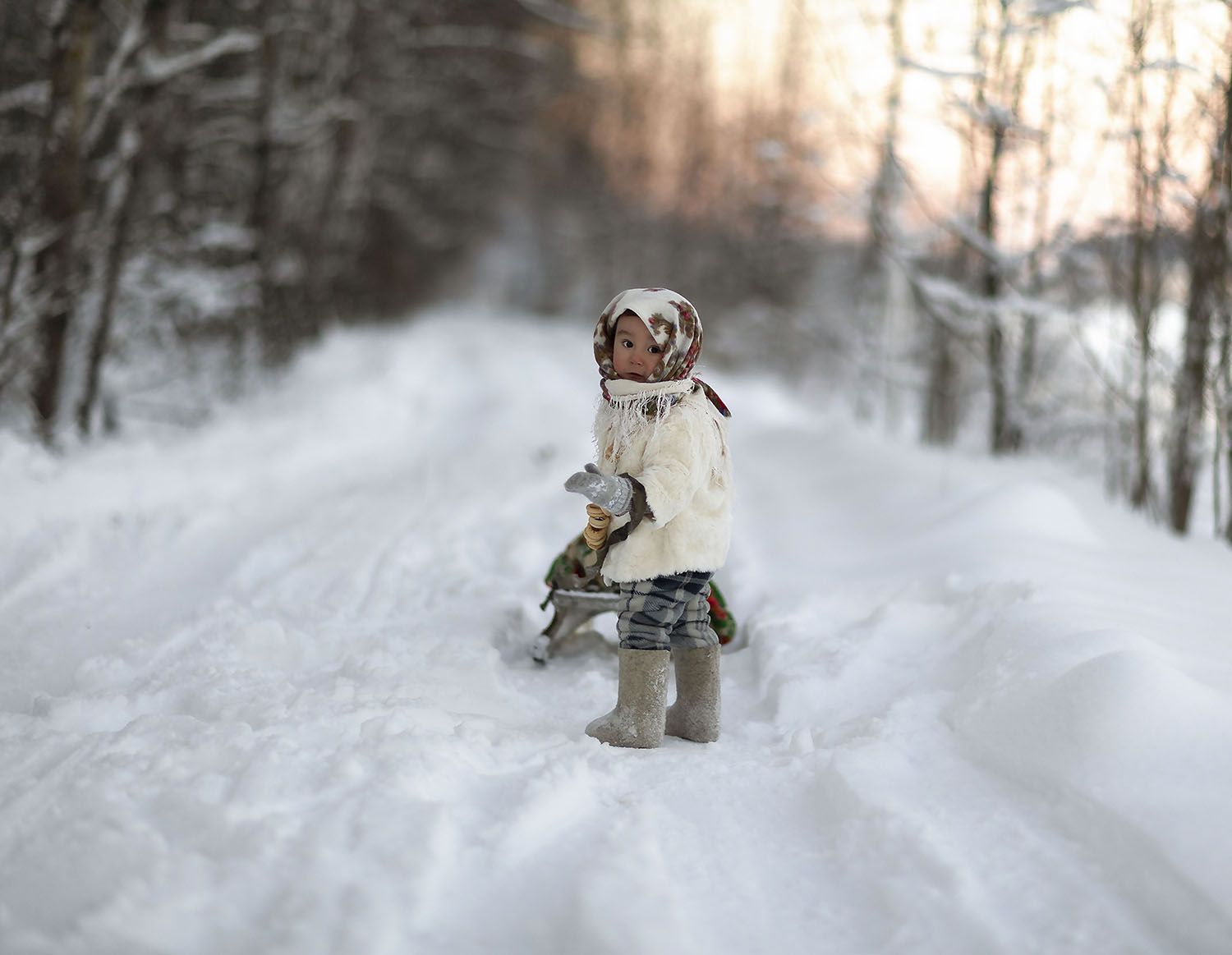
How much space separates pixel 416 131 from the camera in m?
18.0

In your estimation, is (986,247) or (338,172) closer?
(986,247)

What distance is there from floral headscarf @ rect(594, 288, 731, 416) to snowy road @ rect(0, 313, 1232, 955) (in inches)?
44.4

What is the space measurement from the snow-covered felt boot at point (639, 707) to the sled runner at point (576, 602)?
67 centimetres

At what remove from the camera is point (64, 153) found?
5.53 m

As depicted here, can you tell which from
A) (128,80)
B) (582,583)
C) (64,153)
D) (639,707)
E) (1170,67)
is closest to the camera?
(639,707)

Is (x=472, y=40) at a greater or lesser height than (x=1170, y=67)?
greater

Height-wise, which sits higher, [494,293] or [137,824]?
[494,293]

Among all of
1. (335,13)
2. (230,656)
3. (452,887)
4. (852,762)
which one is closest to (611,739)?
(852,762)

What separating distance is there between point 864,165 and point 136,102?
18.1 feet

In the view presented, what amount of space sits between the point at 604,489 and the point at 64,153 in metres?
4.88

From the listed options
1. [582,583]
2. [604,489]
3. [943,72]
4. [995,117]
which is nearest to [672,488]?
[604,489]

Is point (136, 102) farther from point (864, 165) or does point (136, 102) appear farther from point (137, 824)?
point (137, 824)

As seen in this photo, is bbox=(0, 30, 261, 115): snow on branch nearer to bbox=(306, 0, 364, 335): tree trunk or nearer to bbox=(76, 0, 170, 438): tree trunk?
bbox=(76, 0, 170, 438): tree trunk

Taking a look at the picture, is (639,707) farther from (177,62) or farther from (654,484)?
(177,62)
